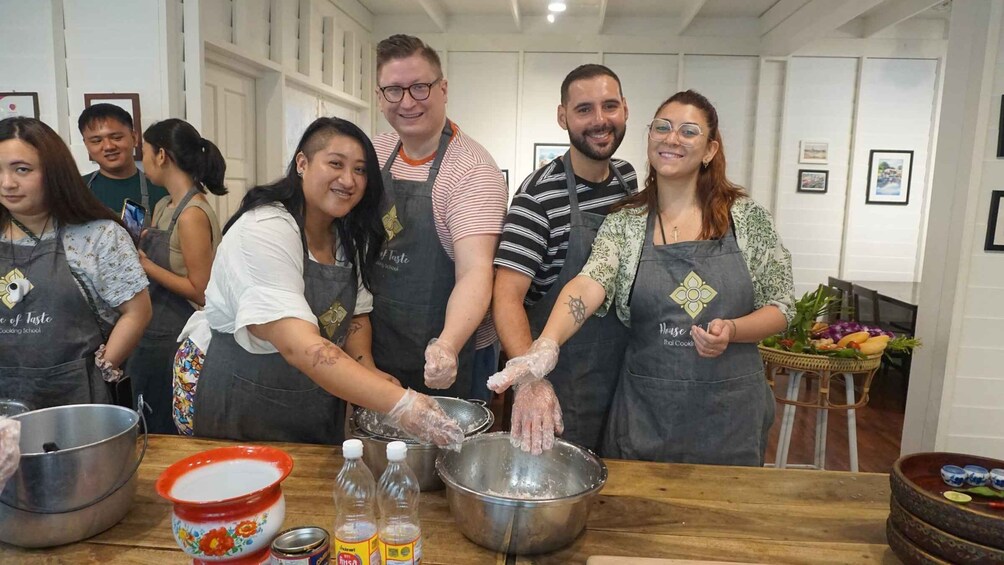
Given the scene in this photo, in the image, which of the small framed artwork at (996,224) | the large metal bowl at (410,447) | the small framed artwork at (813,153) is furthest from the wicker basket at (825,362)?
the small framed artwork at (813,153)

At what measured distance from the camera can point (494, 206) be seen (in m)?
1.83

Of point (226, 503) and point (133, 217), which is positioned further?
point (133, 217)

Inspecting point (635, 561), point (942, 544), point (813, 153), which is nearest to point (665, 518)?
point (635, 561)

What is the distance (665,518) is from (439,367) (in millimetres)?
579

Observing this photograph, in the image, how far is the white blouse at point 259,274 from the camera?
1359mm

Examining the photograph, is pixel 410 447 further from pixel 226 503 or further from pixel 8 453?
pixel 8 453

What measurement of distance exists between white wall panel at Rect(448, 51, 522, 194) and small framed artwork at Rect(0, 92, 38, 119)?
13.5ft

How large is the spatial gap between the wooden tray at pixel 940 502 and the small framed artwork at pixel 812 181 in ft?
18.8

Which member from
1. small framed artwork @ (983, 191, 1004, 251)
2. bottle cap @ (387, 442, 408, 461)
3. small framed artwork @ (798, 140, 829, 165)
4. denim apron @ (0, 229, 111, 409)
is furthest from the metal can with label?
small framed artwork @ (798, 140, 829, 165)

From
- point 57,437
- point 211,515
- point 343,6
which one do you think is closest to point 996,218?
point 211,515

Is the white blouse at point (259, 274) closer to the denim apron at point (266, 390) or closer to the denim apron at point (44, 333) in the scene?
the denim apron at point (266, 390)

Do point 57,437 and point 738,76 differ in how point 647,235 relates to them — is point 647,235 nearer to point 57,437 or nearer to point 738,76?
point 57,437

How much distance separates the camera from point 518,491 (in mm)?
1389

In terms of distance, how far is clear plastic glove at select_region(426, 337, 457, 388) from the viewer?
4.75 ft
